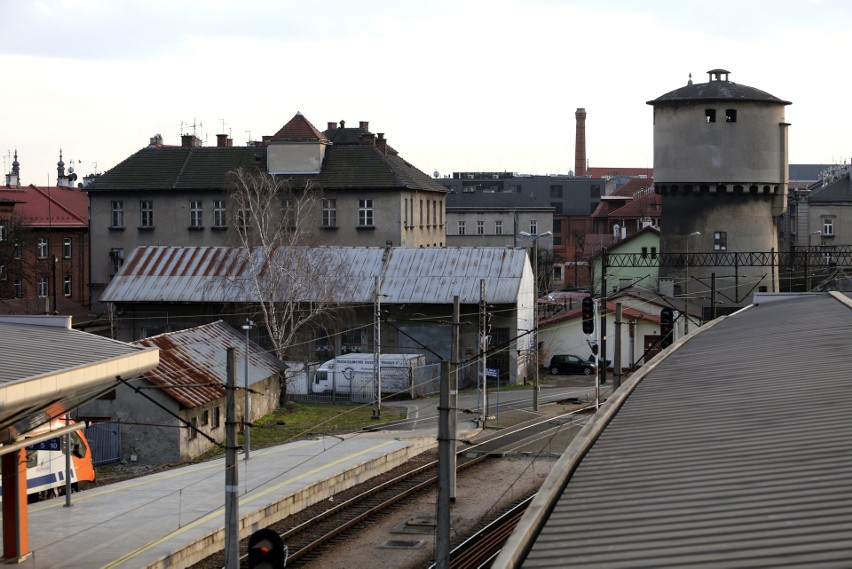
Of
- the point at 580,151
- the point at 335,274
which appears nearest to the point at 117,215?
the point at 335,274

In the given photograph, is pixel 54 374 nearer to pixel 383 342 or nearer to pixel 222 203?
pixel 383 342

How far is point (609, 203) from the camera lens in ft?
343

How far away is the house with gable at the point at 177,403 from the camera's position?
3152cm

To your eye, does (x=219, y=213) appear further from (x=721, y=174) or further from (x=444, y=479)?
(x=444, y=479)

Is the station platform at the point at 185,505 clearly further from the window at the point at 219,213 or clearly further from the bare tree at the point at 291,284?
the window at the point at 219,213

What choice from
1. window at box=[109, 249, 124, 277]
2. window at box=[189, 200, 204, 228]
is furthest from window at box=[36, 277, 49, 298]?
window at box=[189, 200, 204, 228]

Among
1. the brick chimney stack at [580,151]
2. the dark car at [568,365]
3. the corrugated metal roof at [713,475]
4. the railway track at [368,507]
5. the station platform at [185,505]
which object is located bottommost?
the railway track at [368,507]

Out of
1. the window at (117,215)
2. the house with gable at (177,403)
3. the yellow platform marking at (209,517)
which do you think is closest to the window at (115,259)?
the window at (117,215)

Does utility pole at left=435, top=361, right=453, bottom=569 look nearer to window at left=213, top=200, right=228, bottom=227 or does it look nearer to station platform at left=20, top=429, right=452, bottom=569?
station platform at left=20, top=429, right=452, bottom=569

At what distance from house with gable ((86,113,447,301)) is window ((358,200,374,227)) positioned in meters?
0.05

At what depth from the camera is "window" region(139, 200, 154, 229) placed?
63344mm

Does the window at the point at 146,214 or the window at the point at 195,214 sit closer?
the window at the point at 195,214

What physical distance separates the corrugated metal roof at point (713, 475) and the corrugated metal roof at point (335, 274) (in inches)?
1180

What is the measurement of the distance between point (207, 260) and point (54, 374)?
33954mm
